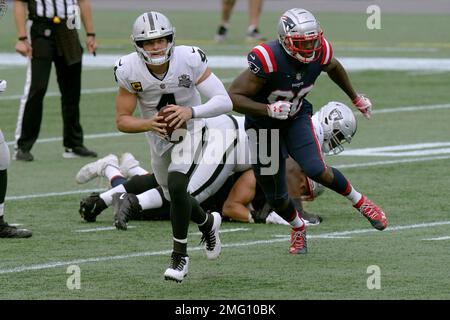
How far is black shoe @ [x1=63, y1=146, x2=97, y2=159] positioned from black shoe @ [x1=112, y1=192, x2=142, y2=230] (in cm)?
325

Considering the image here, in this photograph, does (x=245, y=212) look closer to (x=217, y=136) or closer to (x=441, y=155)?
(x=217, y=136)

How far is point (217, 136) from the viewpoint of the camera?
990 cm

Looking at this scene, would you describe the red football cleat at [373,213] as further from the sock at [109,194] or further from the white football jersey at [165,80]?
the sock at [109,194]

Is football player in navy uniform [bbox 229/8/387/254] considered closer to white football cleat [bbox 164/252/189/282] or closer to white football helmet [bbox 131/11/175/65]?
white football helmet [bbox 131/11/175/65]

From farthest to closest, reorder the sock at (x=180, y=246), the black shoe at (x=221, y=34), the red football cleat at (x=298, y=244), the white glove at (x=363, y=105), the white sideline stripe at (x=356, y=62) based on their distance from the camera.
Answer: the black shoe at (x=221, y=34) → the white sideline stripe at (x=356, y=62) → the white glove at (x=363, y=105) → the red football cleat at (x=298, y=244) → the sock at (x=180, y=246)

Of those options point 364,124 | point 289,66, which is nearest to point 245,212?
point 289,66

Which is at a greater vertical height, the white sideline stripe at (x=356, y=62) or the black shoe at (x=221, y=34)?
the white sideline stripe at (x=356, y=62)

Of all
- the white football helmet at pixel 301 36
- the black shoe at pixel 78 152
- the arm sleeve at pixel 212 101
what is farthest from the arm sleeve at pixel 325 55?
the black shoe at pixel 78 152

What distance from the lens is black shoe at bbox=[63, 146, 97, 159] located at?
1317cm

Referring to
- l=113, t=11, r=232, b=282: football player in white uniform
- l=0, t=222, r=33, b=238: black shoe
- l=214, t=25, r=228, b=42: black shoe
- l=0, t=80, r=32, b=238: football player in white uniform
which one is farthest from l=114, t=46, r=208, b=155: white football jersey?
l=214, t=25, r=228, b=42: black shoe

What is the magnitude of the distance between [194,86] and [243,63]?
11.6 m

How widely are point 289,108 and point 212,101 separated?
22.7 inches

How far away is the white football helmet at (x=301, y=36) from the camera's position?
8484mm

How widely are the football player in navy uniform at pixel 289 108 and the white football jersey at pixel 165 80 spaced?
1.69 ft
